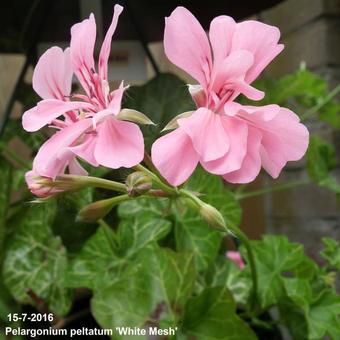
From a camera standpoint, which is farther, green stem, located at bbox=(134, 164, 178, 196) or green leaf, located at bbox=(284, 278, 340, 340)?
green leaf, located at bbox=(284, 278, 340, 340)

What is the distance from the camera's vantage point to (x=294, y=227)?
0.91 meters

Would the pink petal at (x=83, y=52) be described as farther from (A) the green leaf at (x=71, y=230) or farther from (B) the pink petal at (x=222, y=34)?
(A) the green leaf at (x=71, y=230)

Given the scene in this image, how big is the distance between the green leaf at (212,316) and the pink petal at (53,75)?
0.65 ft

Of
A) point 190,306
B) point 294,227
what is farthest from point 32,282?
point 294,227

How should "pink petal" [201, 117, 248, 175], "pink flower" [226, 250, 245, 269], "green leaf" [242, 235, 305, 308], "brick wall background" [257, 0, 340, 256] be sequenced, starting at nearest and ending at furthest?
1. "pink petal" [201, 117, 248, 175]
2. "green leaf" [242, 235, 305, 308]
3. "pink flower" [226, 250, 245, 269]
4. "brick wall background" [257, 0, 340, 256]

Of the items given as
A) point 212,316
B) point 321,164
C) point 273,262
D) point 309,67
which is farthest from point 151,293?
point 309,67

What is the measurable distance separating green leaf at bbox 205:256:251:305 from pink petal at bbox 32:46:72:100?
1.01ft

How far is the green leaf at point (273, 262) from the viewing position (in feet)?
1.51

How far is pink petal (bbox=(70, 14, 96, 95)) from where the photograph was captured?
0.25 meters

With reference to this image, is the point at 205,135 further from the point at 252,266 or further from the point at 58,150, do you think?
the point at 252,266

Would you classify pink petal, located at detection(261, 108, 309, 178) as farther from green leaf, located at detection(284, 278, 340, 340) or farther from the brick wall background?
the brick wall background

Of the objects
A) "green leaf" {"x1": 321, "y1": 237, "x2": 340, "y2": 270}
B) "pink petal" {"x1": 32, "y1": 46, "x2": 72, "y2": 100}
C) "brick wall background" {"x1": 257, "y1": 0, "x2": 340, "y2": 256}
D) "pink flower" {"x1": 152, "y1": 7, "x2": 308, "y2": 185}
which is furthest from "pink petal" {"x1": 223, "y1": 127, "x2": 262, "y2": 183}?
"brick wall background" {"x1": 257, "y1": 0, "x2": 340, "y2": 256}

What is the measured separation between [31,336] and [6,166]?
297 mm

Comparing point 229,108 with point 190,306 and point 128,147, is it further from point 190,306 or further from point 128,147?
point 190,306
